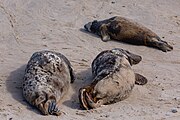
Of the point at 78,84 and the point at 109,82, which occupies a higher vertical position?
the point at 109,82

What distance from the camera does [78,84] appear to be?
23.5 ft

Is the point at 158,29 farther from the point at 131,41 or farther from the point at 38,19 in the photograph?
the point at 38,19

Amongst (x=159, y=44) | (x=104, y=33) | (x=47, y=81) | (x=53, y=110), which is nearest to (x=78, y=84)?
(x=47, y=81)

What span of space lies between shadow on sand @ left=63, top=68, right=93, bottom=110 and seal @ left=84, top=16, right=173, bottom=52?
1602 mm

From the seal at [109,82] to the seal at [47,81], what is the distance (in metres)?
0.35

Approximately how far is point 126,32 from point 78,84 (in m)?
2.32

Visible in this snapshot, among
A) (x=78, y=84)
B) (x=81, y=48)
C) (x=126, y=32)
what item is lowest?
(x=78, y=84)

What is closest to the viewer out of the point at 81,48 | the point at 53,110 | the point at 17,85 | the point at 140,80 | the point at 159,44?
the point at 53,110

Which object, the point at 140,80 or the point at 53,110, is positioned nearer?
the point at 53,110

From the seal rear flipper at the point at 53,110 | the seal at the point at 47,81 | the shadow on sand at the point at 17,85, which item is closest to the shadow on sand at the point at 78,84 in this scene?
the seal at the point at 47,81

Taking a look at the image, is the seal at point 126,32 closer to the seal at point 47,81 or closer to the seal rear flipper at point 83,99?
the seal at point 47,81

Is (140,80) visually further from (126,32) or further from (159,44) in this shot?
(126,32)

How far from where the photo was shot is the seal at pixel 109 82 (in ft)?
20.8

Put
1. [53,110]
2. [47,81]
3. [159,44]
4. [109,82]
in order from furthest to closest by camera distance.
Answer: [159,44], [47,81], [109,82], [53,110]
